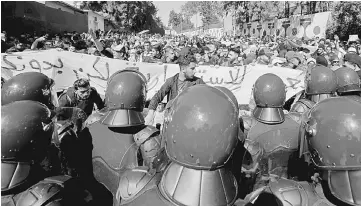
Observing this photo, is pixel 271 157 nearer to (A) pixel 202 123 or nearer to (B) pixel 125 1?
(A) pixel 202 123

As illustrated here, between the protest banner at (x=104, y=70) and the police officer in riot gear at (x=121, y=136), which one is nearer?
the police officer in riot gear at (x=121, y=136)

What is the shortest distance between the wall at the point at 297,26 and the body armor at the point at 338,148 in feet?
73.6

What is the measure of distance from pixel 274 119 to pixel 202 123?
6.23 feet

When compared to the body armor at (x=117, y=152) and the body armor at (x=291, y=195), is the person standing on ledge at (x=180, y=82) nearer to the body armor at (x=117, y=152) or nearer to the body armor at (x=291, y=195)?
the body armor at (x=117, y=152)

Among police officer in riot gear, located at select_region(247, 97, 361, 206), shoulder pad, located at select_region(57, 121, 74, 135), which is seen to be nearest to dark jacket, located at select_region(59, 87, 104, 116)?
→ shoulder pad, located at select_region(57, 121, 74, 135)

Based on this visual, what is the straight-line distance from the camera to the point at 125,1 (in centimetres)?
4753

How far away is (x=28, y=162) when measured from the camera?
5.81 ft

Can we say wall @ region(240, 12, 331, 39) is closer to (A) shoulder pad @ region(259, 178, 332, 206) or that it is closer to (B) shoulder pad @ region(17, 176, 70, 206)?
(A) shoulder pad @ region(259, 178, 332, 206)

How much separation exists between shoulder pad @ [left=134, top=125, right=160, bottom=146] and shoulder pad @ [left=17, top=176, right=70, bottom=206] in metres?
0.86

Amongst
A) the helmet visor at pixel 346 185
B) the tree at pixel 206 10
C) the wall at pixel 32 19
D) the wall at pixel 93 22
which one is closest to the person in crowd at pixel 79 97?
the helmet visor at pixel 346 185

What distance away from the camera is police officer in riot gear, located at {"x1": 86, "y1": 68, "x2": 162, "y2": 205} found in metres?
2.52

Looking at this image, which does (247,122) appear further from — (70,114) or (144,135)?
(70,114)

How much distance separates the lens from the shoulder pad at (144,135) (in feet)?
8.44

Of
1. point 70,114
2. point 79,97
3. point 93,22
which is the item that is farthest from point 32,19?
point 70,114
